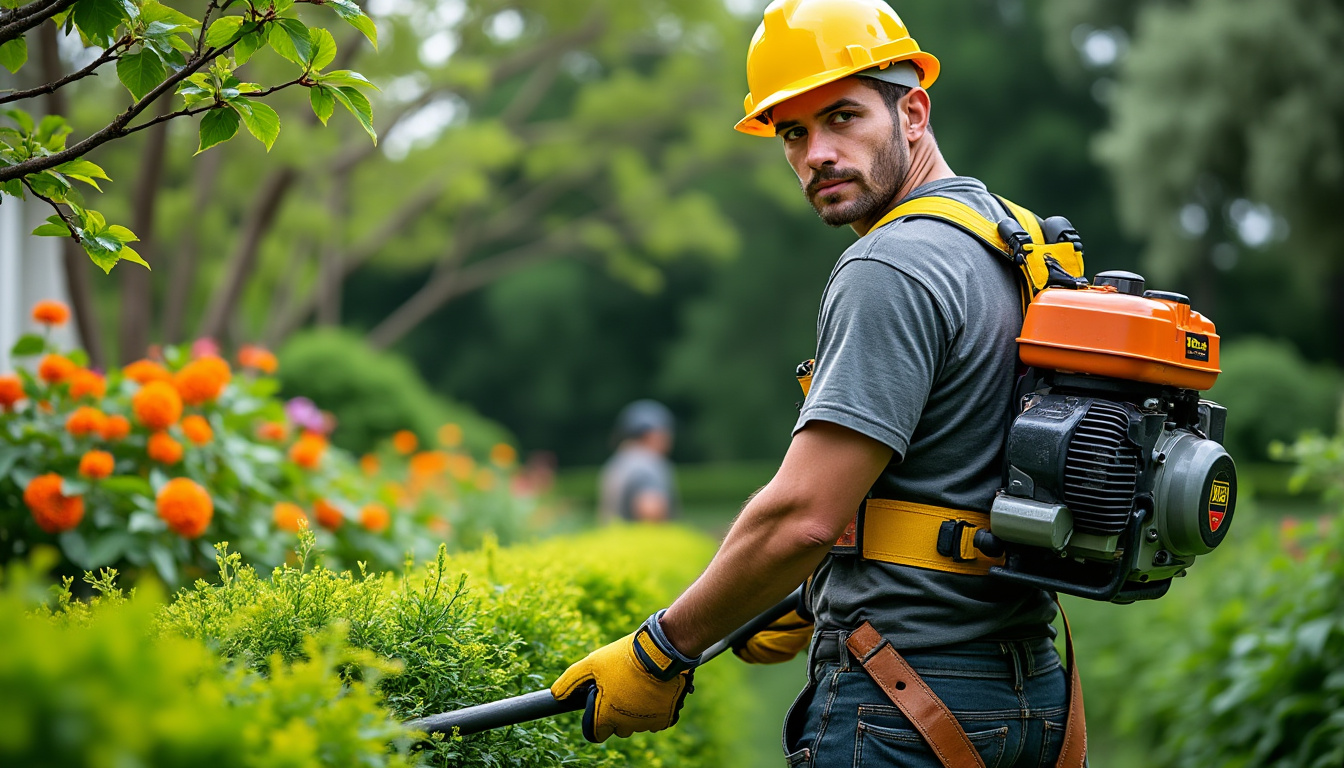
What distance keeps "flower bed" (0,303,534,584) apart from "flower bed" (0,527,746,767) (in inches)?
37.1

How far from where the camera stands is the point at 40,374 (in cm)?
357

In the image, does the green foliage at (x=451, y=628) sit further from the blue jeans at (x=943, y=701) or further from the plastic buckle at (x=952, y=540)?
the plastic buckle at (x=952, y=540)

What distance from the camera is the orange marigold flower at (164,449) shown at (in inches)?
137

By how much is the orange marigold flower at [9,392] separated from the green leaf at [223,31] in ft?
6.15

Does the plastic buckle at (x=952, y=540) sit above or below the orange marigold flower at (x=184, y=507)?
below

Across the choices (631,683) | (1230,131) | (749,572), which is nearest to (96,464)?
(631,683)

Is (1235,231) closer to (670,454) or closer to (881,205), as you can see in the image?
(670,454)

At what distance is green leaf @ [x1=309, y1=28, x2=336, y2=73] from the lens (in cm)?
214

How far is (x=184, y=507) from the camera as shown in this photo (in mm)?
3229

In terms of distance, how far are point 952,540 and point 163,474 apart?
2.57 metres

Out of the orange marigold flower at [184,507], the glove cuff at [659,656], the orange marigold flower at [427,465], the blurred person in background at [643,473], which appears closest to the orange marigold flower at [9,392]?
the orange marigold flower at [184,507]

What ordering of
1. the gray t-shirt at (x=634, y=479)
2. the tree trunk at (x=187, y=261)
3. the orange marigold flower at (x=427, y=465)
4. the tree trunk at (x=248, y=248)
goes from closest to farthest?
the orange marigold flower at (x=427, y=465)
the gray t-shirt at (x=634, y=479)
the tree trunk at (x=248, y=248)
the tree trunk at (x=187, y=261)

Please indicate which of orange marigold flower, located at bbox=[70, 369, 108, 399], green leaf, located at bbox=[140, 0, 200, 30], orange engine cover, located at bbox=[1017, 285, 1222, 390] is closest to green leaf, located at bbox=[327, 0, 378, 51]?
green leaf, located at bbox=[140, 0, 200, 30]

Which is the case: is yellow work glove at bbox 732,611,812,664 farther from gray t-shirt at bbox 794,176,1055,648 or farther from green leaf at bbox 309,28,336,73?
green leaf at bbox 309,28,336,73
